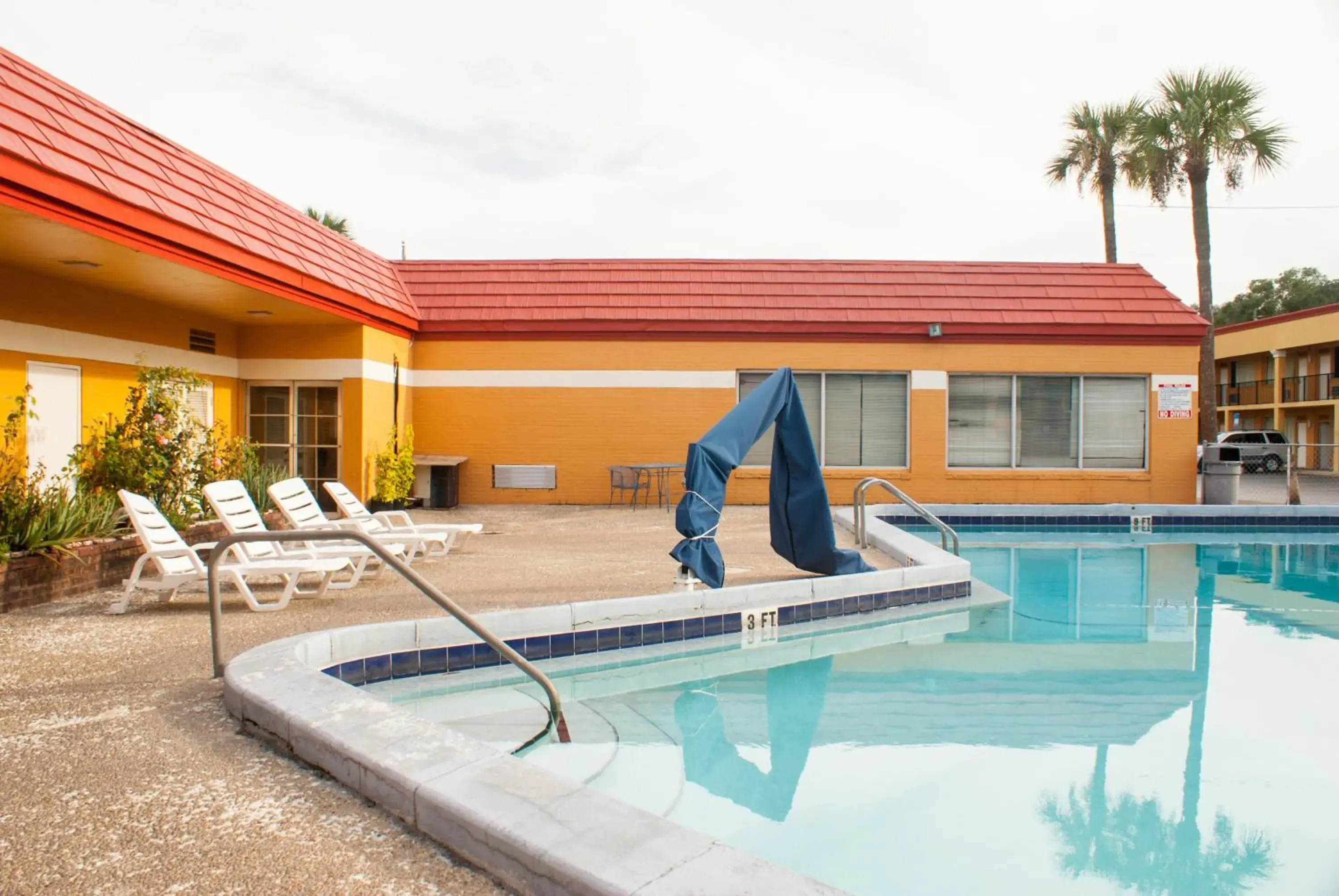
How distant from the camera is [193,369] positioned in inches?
505

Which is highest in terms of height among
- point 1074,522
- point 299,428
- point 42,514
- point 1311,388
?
point 1311,388

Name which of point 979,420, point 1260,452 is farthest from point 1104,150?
point 979,420

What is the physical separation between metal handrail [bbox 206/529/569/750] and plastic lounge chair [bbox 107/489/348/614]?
1.53m

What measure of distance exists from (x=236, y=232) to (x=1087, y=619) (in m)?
9.32

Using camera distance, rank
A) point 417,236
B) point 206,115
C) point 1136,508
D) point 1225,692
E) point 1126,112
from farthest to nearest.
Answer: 1. point 417,236
2. point 1126,112
3. point 206,115
4. point 1136,508
5. point 1225,692

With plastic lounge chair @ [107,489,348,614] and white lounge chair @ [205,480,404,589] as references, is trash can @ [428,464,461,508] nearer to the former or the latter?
white lounge chair @ [205,480,404,589]

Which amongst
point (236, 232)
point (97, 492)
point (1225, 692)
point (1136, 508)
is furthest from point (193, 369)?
point (1136, 508)

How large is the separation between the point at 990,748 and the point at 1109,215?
99.7ft

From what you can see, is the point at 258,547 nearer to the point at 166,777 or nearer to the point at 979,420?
the point at 166,777

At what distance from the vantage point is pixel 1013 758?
195 inches

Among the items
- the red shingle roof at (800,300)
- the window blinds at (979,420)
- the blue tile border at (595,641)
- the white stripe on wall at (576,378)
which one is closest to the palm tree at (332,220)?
the red shingle roof at (800,300)

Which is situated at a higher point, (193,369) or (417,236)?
(417,236)

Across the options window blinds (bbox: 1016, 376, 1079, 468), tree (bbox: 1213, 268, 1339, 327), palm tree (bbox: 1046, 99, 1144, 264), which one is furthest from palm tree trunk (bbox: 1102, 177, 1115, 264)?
tree (bbox: 1213, 268, 1339, 327)

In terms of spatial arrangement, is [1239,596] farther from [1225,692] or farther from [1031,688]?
[1031,688]
